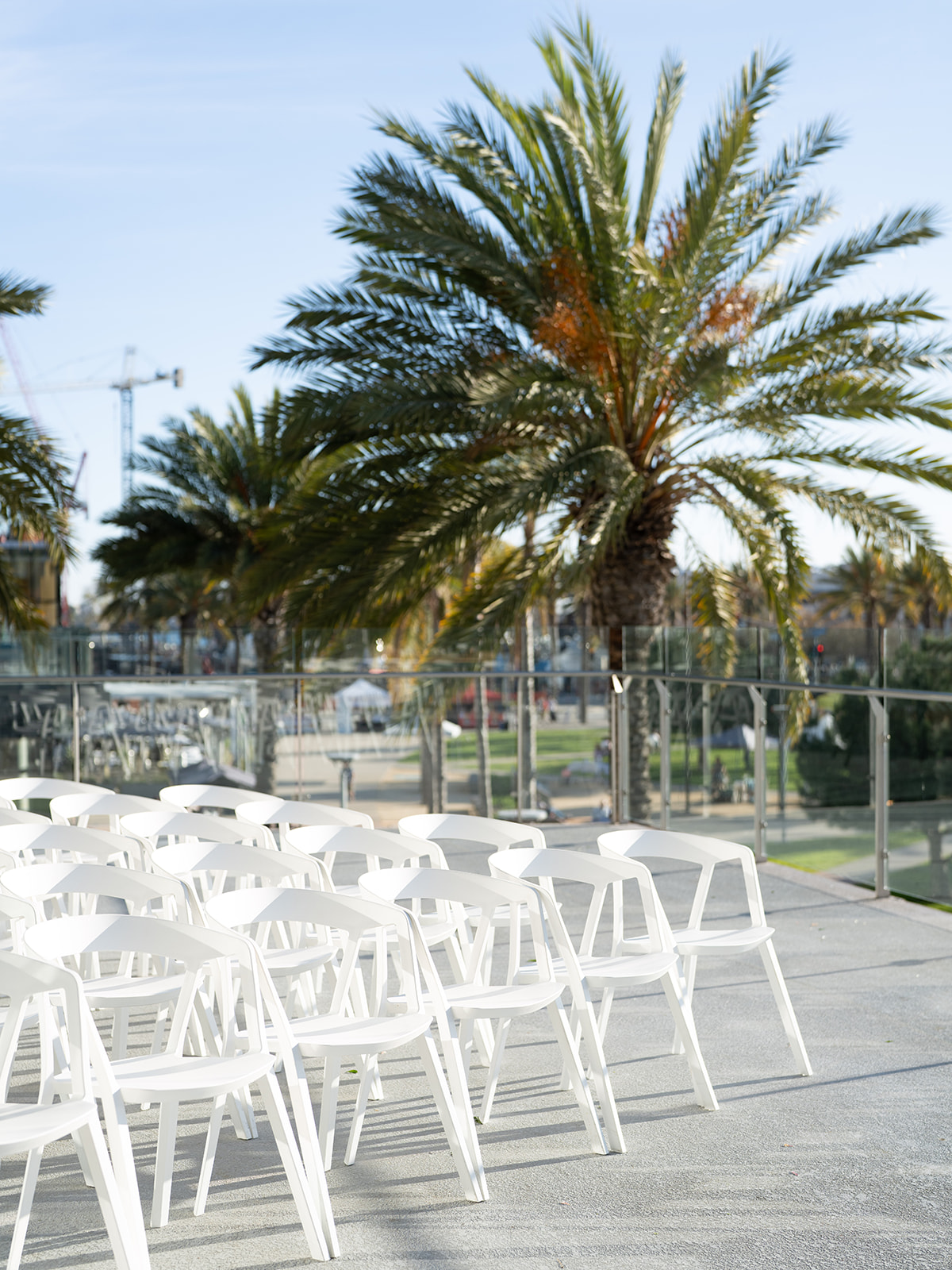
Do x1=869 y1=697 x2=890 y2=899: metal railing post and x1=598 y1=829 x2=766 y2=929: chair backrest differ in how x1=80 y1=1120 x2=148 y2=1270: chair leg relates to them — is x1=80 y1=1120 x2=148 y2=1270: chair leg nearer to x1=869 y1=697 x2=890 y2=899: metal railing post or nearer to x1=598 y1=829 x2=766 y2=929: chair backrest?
x1=598 y1=829 x2=766 y2=929: chair backrest

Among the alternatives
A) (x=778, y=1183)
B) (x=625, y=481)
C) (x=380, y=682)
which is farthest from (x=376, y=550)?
(x=778, y=1183)

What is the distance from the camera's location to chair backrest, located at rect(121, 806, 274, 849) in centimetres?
505

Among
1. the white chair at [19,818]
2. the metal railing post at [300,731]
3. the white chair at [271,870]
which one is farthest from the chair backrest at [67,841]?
the metal railing post at [300,731]

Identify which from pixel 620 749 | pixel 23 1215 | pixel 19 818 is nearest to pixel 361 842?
pixel 19 818

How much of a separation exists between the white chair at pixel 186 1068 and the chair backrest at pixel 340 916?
268 millimetres

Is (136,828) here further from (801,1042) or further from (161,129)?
(161,129)

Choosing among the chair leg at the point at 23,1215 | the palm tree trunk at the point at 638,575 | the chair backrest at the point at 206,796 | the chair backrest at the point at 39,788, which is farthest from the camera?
the palm tree trunk at the point at 638,575

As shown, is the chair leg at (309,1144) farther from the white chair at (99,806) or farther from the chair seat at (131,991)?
the white chair at (99,806)

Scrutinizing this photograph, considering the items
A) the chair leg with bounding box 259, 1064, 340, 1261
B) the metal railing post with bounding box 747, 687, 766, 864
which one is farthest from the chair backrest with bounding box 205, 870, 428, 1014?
the metal railing post with bounding box 747, 687, 766, 864

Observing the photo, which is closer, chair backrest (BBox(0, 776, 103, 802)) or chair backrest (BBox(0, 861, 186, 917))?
chair backrest (BBox(0, 861, 186, 917))

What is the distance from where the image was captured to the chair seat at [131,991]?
3.86 m

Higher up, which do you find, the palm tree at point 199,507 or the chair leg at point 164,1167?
the palm tree at point 199,507

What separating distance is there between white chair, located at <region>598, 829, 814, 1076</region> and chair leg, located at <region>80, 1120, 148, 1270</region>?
84.3 inches

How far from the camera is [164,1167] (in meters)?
3.37
